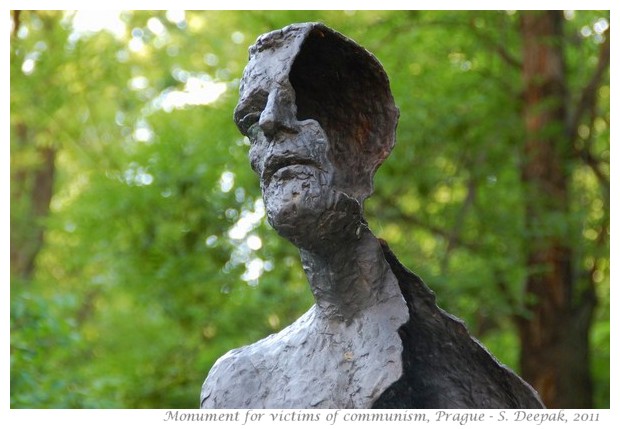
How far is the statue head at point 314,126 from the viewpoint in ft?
12.1

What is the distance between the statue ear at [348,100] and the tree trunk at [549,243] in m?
6.92

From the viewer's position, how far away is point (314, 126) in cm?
379

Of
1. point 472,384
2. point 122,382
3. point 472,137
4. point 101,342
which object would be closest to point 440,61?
point 472,137

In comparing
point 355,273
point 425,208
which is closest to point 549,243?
point 425,208

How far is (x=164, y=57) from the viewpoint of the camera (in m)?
15.8

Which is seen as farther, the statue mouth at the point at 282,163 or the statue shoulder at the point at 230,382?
the statue shoulder at the point at 230,382

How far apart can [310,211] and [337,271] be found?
1.00 ft

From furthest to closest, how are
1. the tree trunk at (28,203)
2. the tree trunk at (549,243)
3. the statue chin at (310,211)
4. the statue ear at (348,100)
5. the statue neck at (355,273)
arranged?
1. the tree trunk at (28,203)
2. the tree trunk at (549,243)
3. the statue ear at (348,100)
4. the statue neck at (355,273)
5. the statue chin at (310,211)

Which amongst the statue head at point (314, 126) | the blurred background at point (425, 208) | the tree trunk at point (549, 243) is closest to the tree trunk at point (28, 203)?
the blurred background at point (425, 208)

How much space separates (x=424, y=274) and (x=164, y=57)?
6867 millimetres

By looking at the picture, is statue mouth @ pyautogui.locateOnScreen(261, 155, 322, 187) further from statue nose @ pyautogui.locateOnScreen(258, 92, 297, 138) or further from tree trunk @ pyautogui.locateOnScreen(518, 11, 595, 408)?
tree trunk @ pyautogui.locateOnScreen(518, 11, 595, 408)

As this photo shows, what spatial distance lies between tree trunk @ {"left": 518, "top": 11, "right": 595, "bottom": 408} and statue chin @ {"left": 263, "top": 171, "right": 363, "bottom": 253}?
23.8ft

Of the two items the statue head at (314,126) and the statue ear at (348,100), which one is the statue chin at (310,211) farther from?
the statue ear at (348,100)

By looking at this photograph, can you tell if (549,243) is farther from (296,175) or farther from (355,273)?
(296,175)
